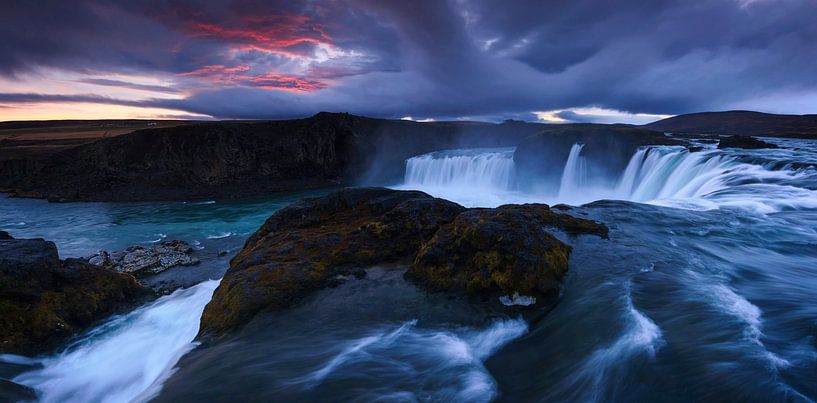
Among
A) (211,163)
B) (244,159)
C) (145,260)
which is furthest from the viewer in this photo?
(244,159)

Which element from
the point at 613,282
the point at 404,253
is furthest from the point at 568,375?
the point at 404,253

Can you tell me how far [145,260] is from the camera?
15445mm

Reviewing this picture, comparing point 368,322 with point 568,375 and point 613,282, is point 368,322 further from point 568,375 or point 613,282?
point 613,282

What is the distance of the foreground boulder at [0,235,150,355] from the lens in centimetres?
693

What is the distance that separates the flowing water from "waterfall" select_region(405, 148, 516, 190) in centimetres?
2785

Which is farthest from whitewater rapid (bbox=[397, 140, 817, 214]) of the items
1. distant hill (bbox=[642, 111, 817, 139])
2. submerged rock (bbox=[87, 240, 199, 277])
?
distant hill (bbox=[642, 111, 817, 139])

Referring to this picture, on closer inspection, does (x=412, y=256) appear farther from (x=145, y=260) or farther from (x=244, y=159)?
(x=244, y=159)

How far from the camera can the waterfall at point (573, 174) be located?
3294 centimetres

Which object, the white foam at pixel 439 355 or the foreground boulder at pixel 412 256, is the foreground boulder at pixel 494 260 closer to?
the foreground boulder at pixel 412 256

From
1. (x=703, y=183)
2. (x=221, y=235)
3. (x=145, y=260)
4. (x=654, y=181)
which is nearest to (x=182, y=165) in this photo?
(x=221, y=235)

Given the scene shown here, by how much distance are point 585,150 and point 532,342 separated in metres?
31.6

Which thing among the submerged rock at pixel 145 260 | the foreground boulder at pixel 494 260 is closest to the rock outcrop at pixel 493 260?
the foreground boulder at pixel 494 260

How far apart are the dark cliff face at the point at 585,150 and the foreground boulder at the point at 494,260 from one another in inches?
1097

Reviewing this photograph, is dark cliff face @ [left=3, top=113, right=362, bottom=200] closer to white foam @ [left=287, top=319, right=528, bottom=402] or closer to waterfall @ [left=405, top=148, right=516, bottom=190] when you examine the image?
waterfall @ [left=405, top=148, right=516, bottom=190]
